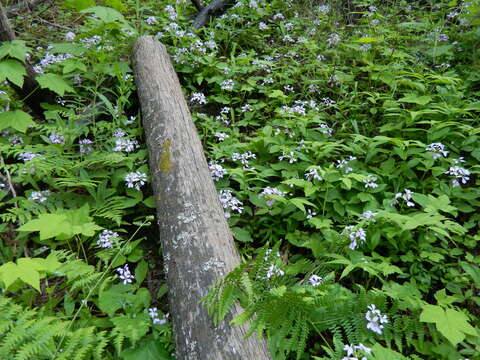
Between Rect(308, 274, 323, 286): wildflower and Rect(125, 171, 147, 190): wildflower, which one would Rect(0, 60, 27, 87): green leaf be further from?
Rect(308, 274, 323, 286): wildflower

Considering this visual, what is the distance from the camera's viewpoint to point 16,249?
2615 mm

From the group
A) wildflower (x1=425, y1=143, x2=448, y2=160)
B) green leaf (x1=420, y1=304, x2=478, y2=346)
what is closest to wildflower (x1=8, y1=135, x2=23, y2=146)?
green leaf (x1=420, y1=304, x2=478, y2=346)

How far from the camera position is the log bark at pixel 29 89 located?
3240mm

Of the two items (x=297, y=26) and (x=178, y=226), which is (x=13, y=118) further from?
(x=297, y=26)

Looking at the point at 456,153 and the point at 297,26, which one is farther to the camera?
the point at 297,26

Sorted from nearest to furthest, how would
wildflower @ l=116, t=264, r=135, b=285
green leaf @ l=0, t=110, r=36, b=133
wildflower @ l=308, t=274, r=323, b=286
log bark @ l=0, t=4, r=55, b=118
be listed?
wildflower @ l=308, t=274, r=323, b=286 → wildflower @ l=116, t=264, r=135, b=285 → green leaf @ l=0, t=110, r=36, b=133 → log bark @ l=0, t=4, r=55, b=118

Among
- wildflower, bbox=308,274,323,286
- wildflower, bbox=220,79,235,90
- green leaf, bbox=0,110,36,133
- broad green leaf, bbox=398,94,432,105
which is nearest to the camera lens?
wildflower, bbox=308,274,323,286

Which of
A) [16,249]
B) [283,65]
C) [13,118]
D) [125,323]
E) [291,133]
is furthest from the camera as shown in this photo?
[283,65]

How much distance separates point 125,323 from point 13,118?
2232 millimetres

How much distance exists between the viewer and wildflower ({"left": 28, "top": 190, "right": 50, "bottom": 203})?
105 inches

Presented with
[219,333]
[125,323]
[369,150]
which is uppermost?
[369,150]

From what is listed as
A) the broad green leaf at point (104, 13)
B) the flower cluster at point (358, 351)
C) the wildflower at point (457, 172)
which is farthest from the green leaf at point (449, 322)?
the broad green leaf at point (104, 13)

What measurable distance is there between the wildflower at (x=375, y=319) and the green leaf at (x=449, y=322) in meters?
0.22

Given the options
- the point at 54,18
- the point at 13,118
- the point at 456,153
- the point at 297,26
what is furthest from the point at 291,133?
the point at 54,18
